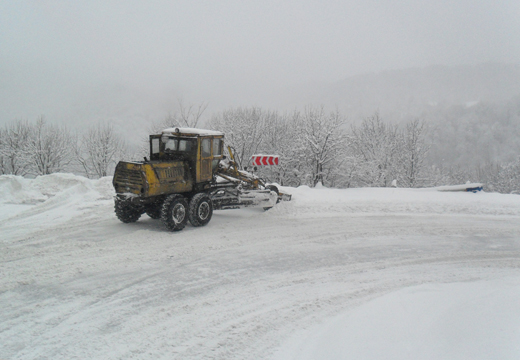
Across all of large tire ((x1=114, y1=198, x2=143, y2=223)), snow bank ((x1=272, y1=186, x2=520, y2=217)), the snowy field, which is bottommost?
the snowy field

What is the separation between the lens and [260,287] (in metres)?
5.52

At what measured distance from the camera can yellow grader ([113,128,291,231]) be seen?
333 inches

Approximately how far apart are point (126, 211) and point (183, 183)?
5.65 ft

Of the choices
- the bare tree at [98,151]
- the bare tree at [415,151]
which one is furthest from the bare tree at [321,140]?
the bare tree at [98,151]

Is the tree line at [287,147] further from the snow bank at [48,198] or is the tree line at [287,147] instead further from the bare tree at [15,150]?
the snow bank at [48,198]

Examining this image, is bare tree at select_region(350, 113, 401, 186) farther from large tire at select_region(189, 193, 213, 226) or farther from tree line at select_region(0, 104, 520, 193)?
large tire at select_region(189, 193, 213, 226)

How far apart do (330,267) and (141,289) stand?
11.2 ft

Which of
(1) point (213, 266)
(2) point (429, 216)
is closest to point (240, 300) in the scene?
(1) point (213, 266)

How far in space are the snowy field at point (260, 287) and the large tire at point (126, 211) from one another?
Result: 10.6 inches

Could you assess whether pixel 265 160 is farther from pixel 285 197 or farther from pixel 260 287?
pixel 260 287

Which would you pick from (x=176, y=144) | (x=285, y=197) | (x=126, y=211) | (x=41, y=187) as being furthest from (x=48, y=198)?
(x=285, y=197)

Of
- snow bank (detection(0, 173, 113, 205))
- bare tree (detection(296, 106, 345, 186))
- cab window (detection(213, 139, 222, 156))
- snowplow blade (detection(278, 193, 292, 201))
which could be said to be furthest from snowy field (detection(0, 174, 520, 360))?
bare tree (detection(296, 106, 345, 186))

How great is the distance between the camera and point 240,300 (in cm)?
505

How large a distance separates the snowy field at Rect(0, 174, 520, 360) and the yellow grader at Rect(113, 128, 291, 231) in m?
0.45
